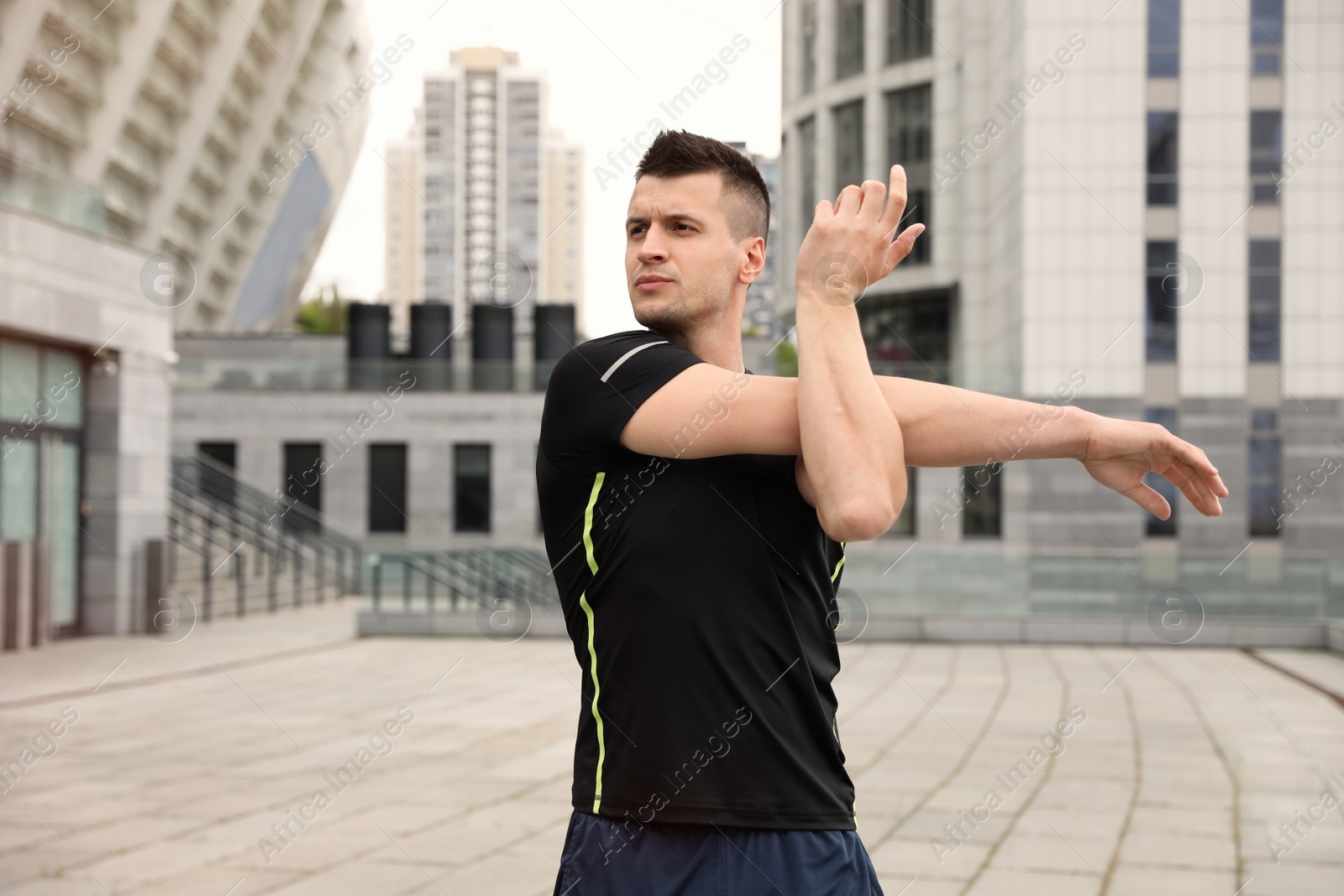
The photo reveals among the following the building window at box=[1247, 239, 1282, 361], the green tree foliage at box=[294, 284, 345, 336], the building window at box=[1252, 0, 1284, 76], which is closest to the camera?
the building window at box=[1252, 0, 1284, 76]

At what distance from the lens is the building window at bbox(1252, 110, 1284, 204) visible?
29.6 metres

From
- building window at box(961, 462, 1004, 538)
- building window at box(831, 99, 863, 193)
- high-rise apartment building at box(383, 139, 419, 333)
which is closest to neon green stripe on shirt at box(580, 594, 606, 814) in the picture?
building window at box(961, 462, 1004, 538)

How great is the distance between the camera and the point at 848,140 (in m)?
34.5

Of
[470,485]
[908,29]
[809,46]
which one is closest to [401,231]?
[809,46]

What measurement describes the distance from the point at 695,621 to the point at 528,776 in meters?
6.27

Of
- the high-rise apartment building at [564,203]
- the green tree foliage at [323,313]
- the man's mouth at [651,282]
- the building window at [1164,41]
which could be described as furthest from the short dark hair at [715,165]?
the high-rise apartment building at [564,203]

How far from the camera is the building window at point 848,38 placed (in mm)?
33875

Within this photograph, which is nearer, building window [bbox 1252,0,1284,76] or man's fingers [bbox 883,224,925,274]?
man's fingers [bbox 883,224,925,274]

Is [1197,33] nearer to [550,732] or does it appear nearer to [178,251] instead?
[550,732]

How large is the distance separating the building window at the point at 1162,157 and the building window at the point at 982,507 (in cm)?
816

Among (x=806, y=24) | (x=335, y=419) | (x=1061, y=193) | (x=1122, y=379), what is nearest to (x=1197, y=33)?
(x=1061, y=193)

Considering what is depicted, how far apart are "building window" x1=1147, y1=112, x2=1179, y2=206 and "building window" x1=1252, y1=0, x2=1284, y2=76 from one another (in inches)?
93.9

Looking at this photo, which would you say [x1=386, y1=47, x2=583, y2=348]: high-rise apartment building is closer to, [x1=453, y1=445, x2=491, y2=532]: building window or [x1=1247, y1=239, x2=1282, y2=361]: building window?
[x1=453, y1=445, x2=491, y2=532]: building window

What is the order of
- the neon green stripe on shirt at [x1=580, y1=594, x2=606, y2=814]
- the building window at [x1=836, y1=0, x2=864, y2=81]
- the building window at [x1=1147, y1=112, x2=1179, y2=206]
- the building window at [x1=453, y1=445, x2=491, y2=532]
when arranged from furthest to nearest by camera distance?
the building window at [x1=836, y1=0, x2=864, y2=81] → the building window at [x1=453, y1=445, x2=491, y2=532] → the building window at [x1=1147, y1=112, x2=1179, y2=206] → the neon green stripe on shirt at [x1=580, y1=594, x2=606, y2=814]
